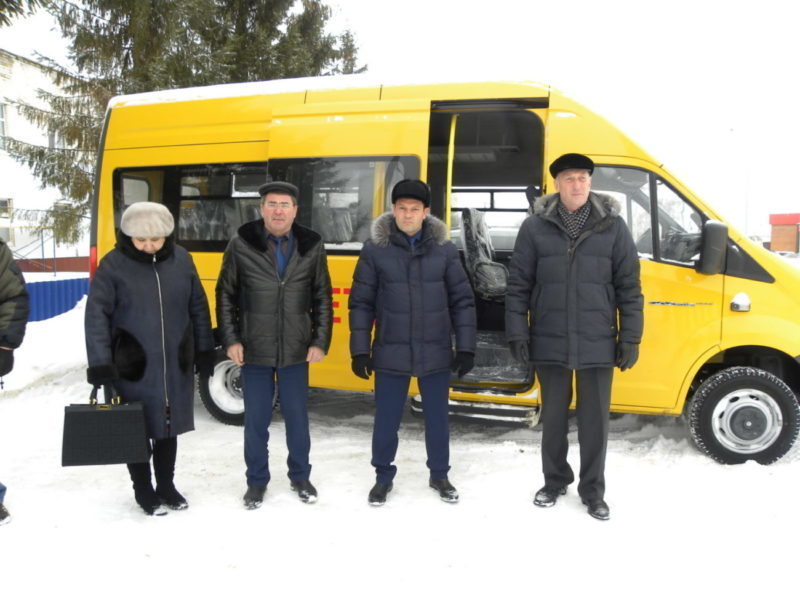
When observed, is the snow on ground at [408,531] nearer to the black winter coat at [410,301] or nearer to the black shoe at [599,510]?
the black shoe at [599,510]

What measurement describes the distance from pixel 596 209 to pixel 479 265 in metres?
1.96

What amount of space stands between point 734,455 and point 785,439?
0.33 meters

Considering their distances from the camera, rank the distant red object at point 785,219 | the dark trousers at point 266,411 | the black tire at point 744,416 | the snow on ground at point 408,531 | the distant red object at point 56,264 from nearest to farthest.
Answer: the snow on ground at point 408,531 → the dark trousers at point 266,411 → the black tire at point 744,416 → the distant red object at point 56,264 → the distant red object at point 785,219

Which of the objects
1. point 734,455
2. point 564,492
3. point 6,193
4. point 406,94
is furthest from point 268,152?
point 6,193

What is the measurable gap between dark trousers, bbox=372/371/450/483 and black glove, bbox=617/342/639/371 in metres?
0.97

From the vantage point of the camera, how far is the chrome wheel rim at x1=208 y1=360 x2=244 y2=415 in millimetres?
5316

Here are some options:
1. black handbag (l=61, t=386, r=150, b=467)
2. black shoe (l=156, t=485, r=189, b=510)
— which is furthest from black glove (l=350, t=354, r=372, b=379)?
black shoe (l=156, t=485, r=189, b=510)

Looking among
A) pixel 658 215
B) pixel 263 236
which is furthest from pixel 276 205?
pixel 658 215

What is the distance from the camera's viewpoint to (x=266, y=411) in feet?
12.1

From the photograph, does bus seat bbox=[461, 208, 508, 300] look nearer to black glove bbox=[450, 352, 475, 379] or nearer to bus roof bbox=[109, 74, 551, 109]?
bus roof bbox=[109, 74, 551, 109]

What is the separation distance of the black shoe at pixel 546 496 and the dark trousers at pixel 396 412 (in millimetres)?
617

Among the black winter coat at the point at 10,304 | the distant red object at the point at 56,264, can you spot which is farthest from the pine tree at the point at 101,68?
the distant red object at the point at 56,264

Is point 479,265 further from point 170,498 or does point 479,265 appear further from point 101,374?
point 101,374

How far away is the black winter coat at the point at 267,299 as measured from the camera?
3.53m
